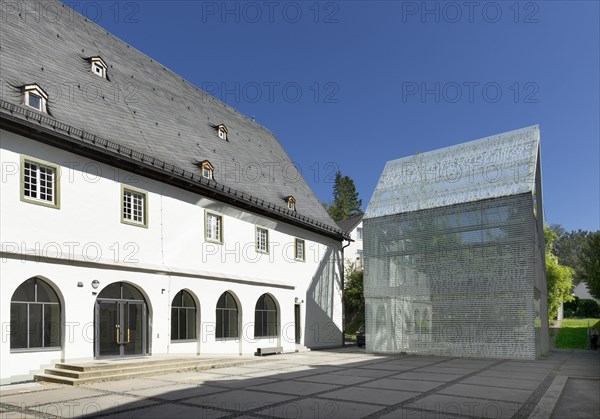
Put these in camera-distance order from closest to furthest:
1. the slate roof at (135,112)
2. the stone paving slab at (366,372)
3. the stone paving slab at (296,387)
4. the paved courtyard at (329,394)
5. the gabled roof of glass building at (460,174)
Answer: the paved courtyard at (329,394) → the stone paving slab at (296,387) → the stone paving slab at (366,372) → the slate roof at (135,112) → the gabled roof of glass building at (460,174)

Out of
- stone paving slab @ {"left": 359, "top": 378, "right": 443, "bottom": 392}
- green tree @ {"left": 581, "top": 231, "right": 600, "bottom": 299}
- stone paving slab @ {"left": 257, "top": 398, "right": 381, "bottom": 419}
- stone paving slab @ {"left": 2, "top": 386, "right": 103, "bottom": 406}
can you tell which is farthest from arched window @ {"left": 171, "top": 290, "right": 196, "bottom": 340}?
green tree @ {"left": 581, "top": 231, "right": 600, "bottom": 299}

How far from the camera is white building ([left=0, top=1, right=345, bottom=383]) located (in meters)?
15.2

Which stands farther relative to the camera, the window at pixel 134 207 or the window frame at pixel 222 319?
the window frame at pixel 222 319

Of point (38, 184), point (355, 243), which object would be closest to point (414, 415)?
point (38, 184)

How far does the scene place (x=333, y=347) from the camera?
31.6m

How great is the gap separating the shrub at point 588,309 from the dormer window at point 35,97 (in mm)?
59131

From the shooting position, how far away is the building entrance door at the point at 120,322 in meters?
17.2

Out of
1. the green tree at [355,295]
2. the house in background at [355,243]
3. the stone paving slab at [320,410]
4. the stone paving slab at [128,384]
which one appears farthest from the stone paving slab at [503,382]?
the house in background at [355,243]

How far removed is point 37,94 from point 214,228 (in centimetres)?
911

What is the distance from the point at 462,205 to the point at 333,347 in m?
12.1

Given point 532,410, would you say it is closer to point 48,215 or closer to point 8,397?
point 8,397

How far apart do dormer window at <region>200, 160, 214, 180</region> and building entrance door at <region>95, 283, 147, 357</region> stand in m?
6.21

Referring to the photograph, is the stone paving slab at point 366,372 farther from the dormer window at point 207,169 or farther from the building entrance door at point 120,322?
the dormer window at point 207,169

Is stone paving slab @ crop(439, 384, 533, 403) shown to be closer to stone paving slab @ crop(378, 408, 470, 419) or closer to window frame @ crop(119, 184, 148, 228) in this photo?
stone paving slab @ crop(378, 408, 470, 419)
